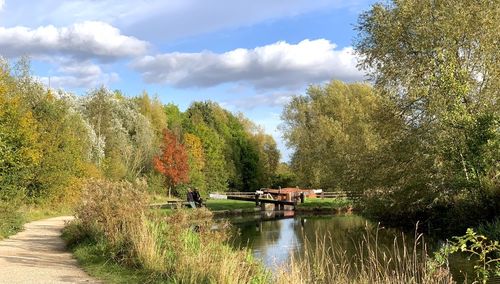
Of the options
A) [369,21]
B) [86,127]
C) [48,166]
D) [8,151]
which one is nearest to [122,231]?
[8,151]

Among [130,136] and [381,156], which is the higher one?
[130,136]

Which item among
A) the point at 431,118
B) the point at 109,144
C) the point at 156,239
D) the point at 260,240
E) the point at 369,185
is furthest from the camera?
the point at 109,144

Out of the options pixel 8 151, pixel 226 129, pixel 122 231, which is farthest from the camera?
pixel 226 129

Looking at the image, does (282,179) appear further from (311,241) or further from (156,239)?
(156,239)

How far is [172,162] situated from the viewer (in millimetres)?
51688

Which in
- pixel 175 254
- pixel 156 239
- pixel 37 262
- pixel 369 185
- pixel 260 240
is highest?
pixel 369 185

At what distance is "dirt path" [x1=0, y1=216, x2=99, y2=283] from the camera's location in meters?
8.91

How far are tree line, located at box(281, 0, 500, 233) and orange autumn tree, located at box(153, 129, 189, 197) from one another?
2879cm

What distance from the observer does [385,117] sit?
2334cm

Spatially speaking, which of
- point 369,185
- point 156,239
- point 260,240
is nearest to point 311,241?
point 260,240

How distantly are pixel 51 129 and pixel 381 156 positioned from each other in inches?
773

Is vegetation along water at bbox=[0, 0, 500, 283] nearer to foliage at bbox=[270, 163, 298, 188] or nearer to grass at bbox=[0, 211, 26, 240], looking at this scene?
grass at bbox=[0, 211, 26, 240]

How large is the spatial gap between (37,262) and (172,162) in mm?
40851

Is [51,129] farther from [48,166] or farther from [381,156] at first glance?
[381,156]
